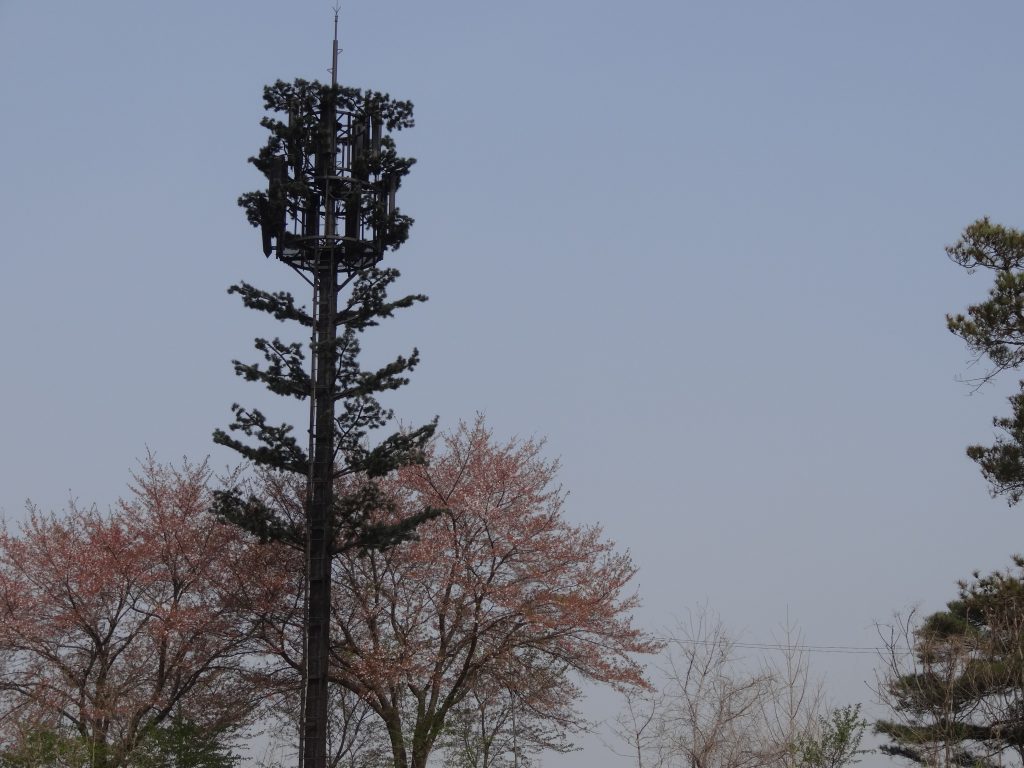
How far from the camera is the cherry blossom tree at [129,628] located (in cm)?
2286

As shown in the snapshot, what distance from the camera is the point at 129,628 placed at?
2364 centimetres

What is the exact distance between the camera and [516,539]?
2338cm

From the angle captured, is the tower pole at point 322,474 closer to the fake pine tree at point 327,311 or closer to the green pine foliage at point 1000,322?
the fake pine tree at point 327,311

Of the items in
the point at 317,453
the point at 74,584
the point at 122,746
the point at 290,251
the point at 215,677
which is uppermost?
the point at 290,251

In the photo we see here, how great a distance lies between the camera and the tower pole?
21.1 m

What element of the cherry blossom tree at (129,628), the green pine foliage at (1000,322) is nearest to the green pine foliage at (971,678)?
the green pine foliage at (1000,322)

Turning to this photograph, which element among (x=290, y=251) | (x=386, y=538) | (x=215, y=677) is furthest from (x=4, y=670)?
(x=290, y=251)

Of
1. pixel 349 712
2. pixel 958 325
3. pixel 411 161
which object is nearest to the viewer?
pixel 958 325

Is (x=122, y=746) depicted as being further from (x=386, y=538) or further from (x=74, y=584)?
(x=386, y=538)

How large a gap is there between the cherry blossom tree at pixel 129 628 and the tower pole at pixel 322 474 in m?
2.49

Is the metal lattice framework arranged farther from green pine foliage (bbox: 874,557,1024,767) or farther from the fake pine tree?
green pine foliage (bbox: 874,557,1024,767)

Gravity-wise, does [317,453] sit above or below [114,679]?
above

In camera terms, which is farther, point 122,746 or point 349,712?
point 349,712

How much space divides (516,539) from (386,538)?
2657 millimetres
